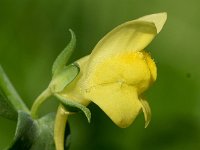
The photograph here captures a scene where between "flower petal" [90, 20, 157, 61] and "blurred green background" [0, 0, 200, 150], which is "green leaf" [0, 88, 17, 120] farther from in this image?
"blurred green background" [0, 0, 200, 150]

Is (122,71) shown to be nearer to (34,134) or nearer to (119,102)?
(119,102)

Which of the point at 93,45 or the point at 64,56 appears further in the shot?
the point at 93,45

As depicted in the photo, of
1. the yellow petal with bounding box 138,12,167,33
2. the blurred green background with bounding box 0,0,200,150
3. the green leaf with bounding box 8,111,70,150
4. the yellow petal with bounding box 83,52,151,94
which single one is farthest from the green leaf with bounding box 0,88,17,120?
the blurred green background with bounding box 0,0,200,150

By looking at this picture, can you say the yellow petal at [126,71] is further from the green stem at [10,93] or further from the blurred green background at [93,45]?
the blurred green background at [93,45]

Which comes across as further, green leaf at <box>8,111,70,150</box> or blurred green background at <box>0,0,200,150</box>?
blurred green background at <box>0,0,200,150</box>

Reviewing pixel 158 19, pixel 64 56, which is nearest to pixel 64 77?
pixel 64 56

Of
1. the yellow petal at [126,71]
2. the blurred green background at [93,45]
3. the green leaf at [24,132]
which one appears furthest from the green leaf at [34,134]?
the blurred green background at [93,45]

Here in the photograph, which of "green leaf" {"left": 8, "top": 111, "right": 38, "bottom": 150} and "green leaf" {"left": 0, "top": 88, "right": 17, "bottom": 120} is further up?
"green leaf" {"left": 0, "top": 88, "right": 17, "bottom": 120}

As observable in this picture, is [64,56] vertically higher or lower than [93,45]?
higher
